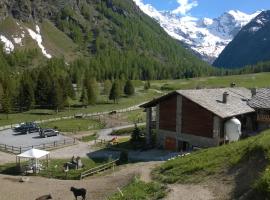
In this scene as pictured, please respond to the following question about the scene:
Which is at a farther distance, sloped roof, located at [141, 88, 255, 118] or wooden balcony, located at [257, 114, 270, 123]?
wooden balcony, located at [257, 114, 270, 123]

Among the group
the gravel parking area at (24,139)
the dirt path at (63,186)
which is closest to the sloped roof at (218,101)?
the dirt path at (63,186)

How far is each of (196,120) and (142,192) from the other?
25.3m

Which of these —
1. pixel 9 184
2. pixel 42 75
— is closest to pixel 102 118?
pixel 42 75

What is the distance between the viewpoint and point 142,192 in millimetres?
34312

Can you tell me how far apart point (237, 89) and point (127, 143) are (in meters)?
17.9

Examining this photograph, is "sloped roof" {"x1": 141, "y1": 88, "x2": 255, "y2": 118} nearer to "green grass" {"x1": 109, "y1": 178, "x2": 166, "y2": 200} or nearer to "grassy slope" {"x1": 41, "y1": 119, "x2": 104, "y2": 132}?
"green grass" {"x1": 109, "y1": 178, "x2": 166, "y2": 200}

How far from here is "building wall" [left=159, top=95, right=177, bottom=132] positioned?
60844 millimetres

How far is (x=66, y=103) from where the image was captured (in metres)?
121

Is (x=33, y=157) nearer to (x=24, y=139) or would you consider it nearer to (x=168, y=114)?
(x=168, y=114)

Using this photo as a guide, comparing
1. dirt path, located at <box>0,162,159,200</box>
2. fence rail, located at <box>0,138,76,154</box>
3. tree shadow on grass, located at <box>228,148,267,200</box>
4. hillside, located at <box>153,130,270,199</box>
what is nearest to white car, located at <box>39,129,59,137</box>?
fence rail, located at <box>0,138,76,154</box>

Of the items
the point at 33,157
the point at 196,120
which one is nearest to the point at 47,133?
the point at 33,157

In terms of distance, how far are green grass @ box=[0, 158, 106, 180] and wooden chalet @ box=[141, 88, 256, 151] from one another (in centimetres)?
1032

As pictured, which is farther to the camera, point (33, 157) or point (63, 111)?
point (63, 111)

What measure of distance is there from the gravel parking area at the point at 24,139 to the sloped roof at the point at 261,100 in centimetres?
2916
